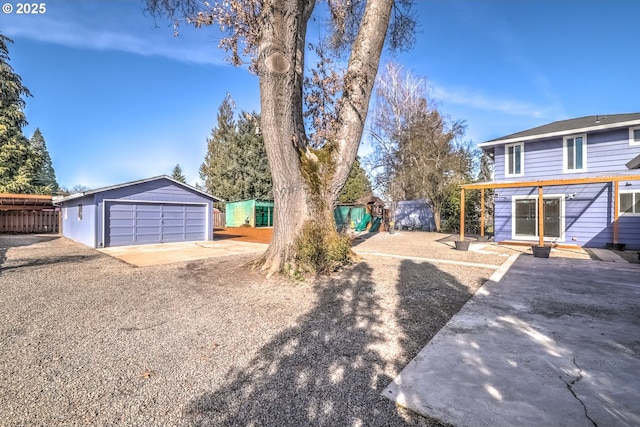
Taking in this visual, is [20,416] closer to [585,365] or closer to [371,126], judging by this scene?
[585,365]

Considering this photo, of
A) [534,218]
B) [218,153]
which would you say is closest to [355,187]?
[218,153]

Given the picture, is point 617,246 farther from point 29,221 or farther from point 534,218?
point 29,221

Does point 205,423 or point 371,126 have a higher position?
point 371,126

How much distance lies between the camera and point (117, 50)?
31.2 feet

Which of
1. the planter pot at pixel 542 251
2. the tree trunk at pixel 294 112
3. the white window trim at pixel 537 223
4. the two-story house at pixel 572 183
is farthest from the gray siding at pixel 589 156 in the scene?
the tree trunk at pixel 294 112

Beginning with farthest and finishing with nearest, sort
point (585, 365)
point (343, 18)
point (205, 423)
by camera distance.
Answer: point (343, 18), point (585, 365), point (205, 423)

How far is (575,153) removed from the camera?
10875 millimetres

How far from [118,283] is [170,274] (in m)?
0.99

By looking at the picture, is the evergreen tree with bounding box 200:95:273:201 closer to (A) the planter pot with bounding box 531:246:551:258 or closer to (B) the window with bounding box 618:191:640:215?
(A) the planter pot with bounding box 531:246:551:258

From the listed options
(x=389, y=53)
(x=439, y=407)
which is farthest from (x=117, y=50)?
(x=439, y=407)

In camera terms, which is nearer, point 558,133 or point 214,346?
point 214,346

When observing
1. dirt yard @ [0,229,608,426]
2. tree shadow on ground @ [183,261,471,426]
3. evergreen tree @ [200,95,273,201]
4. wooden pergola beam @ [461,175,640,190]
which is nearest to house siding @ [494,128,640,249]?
wooden pergola beam @ [461,175,640,190]

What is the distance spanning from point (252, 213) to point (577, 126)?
65.8ft

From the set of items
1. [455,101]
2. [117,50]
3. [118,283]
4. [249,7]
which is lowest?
[118,283]
